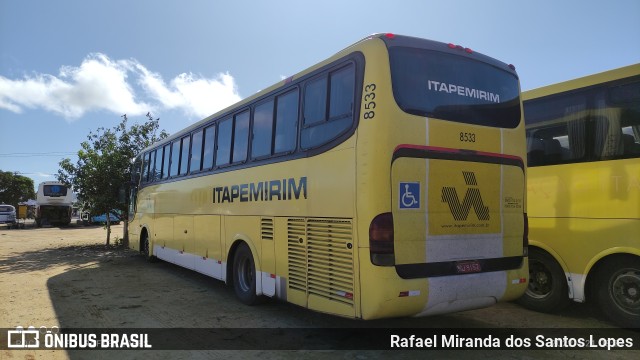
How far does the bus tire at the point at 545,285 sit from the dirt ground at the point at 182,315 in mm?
165

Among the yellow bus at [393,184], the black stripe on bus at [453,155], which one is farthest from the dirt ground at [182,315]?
the black stripe on bus at [453,155]

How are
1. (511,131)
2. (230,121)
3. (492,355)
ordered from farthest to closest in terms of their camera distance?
1. (230,121)
2. (511,131)
3. (492,355)

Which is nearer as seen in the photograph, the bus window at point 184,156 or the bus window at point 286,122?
the bus window at point 286,122

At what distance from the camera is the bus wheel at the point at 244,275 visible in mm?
7083

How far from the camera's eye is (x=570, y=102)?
20.4 feet

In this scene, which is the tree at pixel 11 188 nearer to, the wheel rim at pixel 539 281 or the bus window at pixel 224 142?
the bus window at pixel 224 142

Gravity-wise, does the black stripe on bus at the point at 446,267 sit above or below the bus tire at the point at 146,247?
above

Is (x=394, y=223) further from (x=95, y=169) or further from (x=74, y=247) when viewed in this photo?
(x=74, y=247)

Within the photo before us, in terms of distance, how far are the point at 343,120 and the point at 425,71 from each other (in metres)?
1.09

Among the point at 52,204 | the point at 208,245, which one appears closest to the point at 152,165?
the point at 208,245

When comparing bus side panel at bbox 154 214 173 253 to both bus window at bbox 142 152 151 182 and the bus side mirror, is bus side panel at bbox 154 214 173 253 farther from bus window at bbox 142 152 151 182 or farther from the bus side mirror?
the bus side mirror

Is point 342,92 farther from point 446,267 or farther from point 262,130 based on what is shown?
point 446,267

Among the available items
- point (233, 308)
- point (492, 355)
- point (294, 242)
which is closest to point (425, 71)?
point (294, 242)

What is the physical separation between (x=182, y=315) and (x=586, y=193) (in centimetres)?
611
